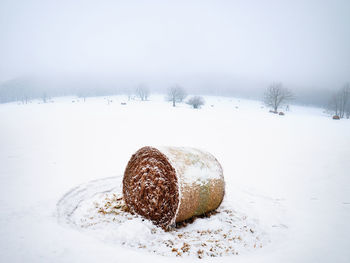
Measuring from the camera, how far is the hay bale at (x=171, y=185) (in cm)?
421

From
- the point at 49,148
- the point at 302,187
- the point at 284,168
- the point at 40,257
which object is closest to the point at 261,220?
the point at 302,187

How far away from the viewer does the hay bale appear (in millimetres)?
4207

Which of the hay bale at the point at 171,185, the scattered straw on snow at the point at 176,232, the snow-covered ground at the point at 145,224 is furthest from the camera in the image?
the hay bale at the point at 171,185

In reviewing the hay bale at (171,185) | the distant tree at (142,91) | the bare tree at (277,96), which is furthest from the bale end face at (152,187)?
the distant tree at (142,91)

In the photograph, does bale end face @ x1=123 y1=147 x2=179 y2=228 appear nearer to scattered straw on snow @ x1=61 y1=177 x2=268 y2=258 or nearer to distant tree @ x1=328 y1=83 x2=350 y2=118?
scattered straw on snow @ x1=61 y1=177 x2=268 y2=258

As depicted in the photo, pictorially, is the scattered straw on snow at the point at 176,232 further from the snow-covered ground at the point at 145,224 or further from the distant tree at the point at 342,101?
the distant tree at the point at 342,101

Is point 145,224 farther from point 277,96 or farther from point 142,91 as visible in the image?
point 142,91

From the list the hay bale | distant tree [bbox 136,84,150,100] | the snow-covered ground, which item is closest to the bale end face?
the hay bale

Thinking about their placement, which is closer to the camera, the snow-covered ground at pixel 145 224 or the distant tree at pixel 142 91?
the snow-covered ground at pixel 145 224

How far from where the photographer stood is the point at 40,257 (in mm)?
3129

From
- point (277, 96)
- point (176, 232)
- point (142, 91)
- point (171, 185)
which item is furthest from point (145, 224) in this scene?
point (142, 91)

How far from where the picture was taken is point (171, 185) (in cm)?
427

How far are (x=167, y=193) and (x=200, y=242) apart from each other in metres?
1.16

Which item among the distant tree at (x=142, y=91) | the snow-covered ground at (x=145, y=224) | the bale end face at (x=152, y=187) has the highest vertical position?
the distant tree at (x=142, y=91)
